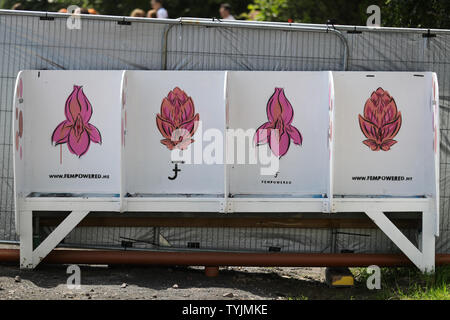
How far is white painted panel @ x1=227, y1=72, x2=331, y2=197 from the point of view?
24.2 feet

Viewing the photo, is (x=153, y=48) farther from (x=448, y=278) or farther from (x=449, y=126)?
(x=448, y=278)

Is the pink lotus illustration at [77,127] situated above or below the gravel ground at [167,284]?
above

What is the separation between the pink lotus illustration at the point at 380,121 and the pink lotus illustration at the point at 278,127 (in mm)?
708

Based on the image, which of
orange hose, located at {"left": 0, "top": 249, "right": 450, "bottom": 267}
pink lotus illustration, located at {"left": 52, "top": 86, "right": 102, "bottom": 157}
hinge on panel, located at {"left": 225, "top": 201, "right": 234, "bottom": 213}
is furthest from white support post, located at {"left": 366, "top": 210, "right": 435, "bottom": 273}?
pink lotus illustration, located at {"left": 52, "top": 86, "right": 102, "bottom": 157}

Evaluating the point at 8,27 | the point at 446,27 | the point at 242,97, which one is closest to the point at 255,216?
the point at 242,97

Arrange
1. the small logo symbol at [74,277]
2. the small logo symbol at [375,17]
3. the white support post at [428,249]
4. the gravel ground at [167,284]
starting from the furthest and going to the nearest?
the small logo symbol at [375,17] < the white support post at [428,249] < the small logo symbol at [74,277] < the gravel ground at [167,284]

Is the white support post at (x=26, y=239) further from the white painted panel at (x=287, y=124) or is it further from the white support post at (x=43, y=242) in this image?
the white painted panel at (x=287, y=124)

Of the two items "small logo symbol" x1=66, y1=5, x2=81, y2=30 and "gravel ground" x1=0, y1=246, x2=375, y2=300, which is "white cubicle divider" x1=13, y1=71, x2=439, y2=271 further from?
"small logo symbol" x1=66, y1=5, x2=81, y2=30

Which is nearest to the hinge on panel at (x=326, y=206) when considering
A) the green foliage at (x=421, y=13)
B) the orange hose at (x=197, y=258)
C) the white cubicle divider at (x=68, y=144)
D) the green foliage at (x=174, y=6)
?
the orange hose at (x=197, y=258)

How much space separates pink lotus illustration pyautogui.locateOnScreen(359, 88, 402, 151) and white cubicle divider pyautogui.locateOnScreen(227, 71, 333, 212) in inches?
16.6

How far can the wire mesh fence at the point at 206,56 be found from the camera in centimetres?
767

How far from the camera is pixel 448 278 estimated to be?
7496mm

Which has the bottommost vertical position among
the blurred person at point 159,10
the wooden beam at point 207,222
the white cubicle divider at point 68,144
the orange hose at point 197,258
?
the orange hose at point 197,258

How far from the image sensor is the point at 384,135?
24.4ft
